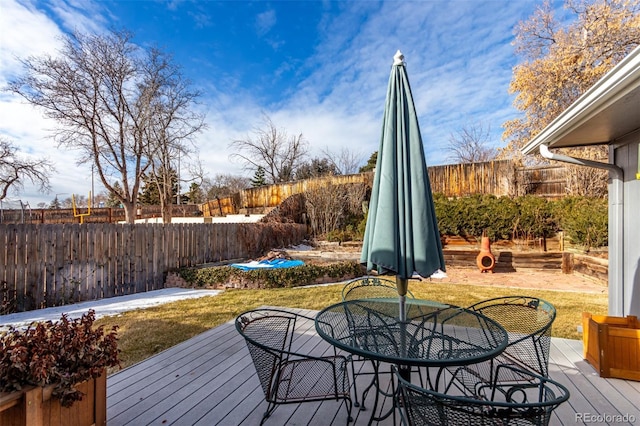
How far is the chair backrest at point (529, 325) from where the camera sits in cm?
205

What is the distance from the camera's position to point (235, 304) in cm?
520

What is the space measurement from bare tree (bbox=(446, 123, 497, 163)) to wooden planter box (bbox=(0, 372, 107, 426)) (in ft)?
76.0

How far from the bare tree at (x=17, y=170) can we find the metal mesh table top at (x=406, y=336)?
13.6m

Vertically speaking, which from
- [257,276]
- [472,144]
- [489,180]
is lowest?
[257,276]

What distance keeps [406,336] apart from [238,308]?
3.54 m

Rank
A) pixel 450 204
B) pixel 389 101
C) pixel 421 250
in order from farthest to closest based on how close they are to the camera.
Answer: pixel 450 204
pixel 389 101
pixel 421 250

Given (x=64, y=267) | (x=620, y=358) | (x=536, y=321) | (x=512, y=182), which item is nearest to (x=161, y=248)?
(x=64, y=267)

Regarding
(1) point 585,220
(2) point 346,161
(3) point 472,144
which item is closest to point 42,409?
(1) point 585,220

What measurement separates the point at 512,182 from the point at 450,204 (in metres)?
3.25

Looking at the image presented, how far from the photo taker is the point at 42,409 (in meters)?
1.45

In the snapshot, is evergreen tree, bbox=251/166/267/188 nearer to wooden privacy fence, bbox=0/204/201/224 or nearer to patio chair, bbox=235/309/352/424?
wooden privacy fence, bbox=0/204/201/224

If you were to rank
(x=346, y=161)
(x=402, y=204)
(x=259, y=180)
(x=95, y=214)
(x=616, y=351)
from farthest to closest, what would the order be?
(x=259, y=180), (x=346, y=161), (x=95, y=214), (x=616, y=351), (x=402, y=204)

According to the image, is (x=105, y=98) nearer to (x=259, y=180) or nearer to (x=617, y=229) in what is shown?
(x=617, y=229)

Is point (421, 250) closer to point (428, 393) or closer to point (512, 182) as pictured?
point (428, 393)
